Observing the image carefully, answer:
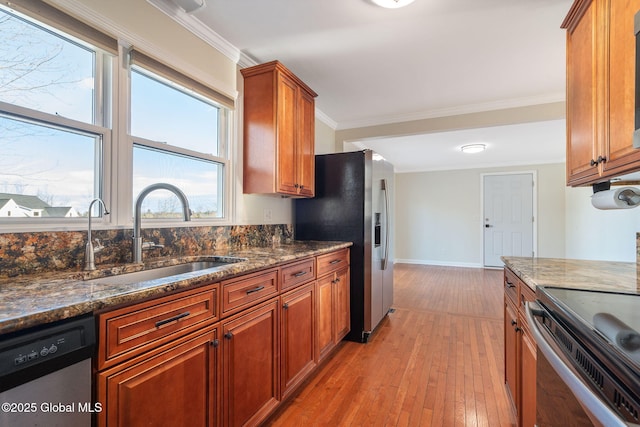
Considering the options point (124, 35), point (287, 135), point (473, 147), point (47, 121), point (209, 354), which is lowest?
point (209, 354)

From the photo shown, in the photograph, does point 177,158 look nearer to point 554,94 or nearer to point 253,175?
point 253,175

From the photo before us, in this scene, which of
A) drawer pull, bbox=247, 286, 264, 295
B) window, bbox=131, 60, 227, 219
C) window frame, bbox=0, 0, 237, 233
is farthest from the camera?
window, bbox=131, 60, 227, 219

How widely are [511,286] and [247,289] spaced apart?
1498mm

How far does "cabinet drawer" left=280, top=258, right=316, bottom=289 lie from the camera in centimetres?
180

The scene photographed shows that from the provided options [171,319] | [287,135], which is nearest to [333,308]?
[287,135]

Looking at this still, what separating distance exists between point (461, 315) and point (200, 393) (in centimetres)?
317

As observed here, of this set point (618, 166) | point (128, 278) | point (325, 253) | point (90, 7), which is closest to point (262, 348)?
point (128, 278)

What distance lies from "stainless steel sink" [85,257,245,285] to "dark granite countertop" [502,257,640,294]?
59.6 inches

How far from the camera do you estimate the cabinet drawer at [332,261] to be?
7.41 ft

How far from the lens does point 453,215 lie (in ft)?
22.2

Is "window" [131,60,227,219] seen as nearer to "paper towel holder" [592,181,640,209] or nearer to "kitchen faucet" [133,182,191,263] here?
"kitchen faucet" [133,182,191,263]

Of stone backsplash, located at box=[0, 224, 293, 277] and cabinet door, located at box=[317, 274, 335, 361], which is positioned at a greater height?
stone backsplash, located at box=[0, 224, 293, 277]

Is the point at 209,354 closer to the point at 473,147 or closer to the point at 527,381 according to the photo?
the point at 527,381

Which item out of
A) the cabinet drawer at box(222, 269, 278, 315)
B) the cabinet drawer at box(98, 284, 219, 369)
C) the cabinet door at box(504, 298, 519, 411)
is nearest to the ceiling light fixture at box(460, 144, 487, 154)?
the cabinet door at box(504, 298, 519, 411)
